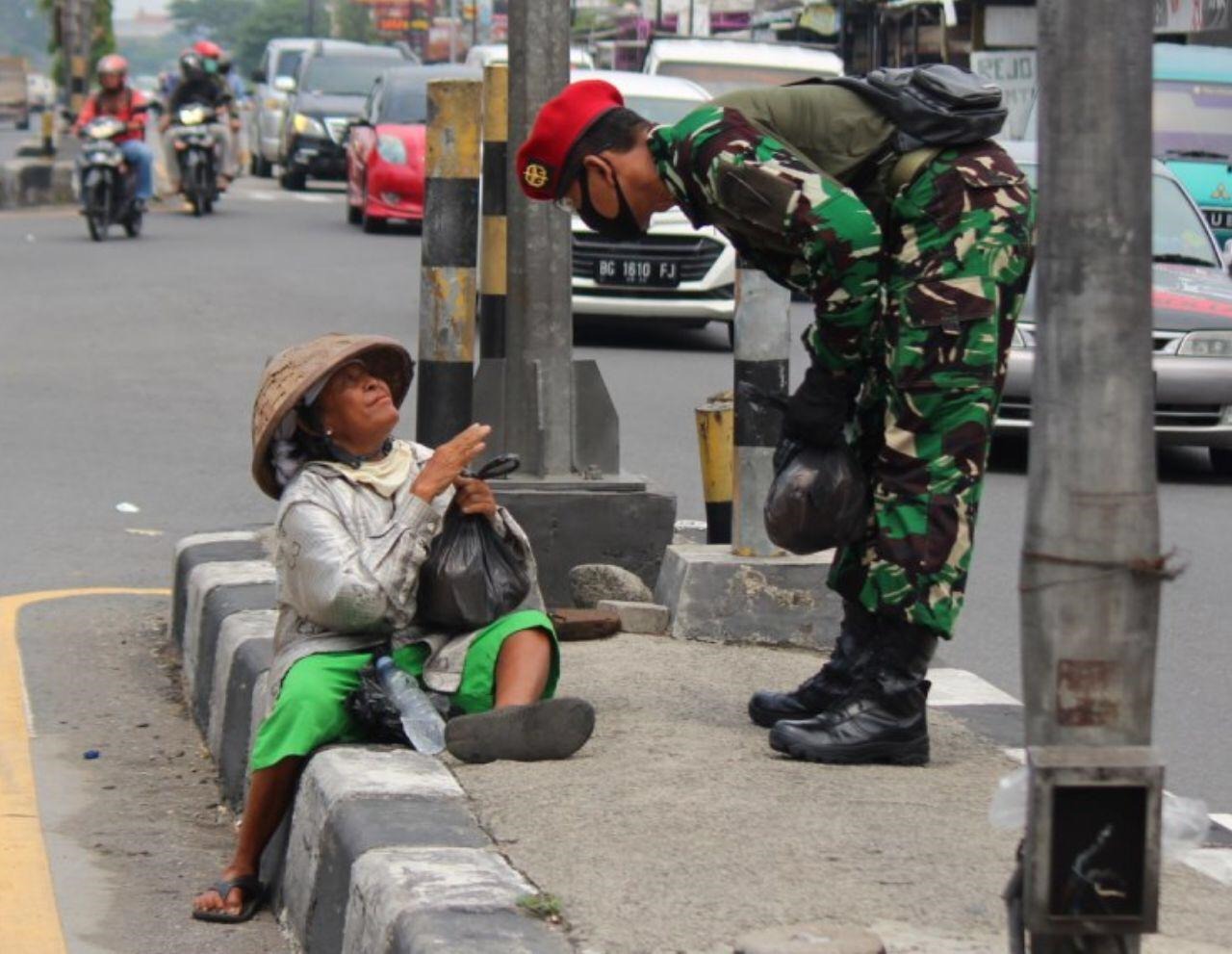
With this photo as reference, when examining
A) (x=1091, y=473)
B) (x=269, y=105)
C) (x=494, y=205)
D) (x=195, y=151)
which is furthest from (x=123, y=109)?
(x=1091, y=473)

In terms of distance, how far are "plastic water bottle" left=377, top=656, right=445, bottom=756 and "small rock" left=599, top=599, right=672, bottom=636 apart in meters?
1.47

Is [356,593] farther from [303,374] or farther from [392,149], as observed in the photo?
[392,149]

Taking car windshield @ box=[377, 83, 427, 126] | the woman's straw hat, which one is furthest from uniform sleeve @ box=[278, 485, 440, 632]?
car windshield @ box=[377, 83, 427, 126]

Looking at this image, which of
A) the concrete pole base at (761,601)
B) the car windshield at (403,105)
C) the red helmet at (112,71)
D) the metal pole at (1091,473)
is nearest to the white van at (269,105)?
the car windshield at (403,105)

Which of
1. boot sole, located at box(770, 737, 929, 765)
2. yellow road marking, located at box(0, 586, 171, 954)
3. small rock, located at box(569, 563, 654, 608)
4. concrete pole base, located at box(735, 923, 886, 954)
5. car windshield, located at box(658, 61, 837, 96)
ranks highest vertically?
car windshield, located at box(658, 61, 837, 96)

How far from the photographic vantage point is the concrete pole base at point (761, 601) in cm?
602

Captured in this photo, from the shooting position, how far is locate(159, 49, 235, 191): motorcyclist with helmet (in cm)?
2619

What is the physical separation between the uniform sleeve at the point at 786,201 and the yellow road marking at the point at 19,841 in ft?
6.12

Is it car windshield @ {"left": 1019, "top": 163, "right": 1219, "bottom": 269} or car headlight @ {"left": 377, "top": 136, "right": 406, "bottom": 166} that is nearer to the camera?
car windshield @ {"left": 1019, "top": 163, "right": 1219, "bottom": 269}

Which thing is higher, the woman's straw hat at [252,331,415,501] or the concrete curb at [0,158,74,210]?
the woman's straw hat at [252,331,415,501]

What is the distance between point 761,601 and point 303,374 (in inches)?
60.3

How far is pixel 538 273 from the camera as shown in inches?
267

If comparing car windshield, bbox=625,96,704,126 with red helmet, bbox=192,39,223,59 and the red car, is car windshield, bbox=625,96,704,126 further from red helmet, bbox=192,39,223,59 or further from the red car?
red helmet, bbox=192,39,223,59

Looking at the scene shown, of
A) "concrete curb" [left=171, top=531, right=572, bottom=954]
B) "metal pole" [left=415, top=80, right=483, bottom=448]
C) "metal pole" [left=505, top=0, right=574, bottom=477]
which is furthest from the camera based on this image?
"metal pole" [left=505, top=0, right=574, bottom=477]
